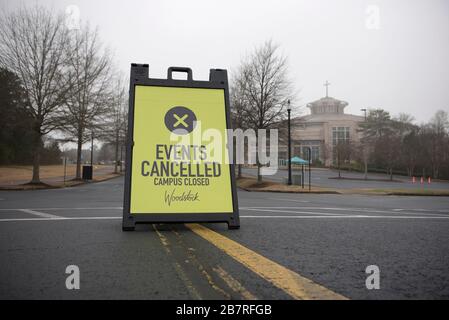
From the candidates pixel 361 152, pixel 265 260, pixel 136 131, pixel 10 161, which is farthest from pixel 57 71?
pixel 361 152

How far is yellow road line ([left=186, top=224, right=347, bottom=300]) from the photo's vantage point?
6.45 feet

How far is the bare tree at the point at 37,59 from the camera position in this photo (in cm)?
2069

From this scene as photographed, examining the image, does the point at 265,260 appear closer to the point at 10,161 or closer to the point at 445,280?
the point at 445,280

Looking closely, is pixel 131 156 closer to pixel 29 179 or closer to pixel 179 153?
pixel 179 153

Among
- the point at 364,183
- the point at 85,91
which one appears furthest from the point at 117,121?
the point at 364,183

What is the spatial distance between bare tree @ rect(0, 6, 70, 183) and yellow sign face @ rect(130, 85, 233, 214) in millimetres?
19944

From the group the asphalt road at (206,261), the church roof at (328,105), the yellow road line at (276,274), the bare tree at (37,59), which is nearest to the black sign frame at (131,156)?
A: the asphalt road at (206,261)

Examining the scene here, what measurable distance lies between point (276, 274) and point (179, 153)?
8.26 feet

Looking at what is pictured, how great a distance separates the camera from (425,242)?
3.57 m

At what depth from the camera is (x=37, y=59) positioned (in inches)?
834

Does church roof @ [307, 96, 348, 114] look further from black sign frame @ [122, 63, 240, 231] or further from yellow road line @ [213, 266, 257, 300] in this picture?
yellow road line @ [213, 266, 257, 300]

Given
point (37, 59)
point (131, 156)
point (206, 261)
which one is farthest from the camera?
point (37, 59)

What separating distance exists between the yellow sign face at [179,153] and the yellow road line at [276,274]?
92cm

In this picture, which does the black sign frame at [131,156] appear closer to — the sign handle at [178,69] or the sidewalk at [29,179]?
the sign handle at [178,69]
